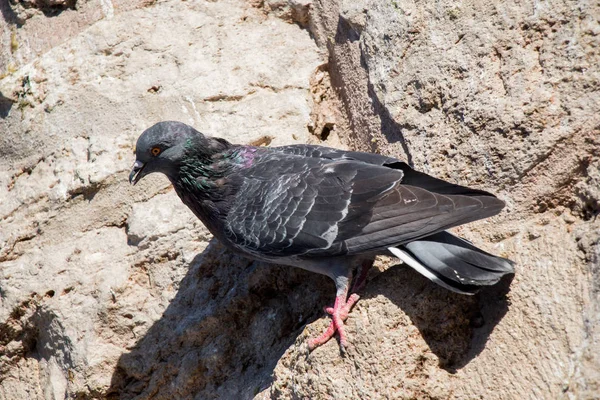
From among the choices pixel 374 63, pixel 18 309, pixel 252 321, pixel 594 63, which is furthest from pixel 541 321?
pixel 18 309

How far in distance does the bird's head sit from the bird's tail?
1848 mm

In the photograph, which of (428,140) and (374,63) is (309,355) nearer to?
(428,140)

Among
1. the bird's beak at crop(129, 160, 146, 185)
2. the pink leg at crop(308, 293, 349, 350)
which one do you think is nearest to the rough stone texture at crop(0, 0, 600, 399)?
the pink leg at crop(308, 293, 349, 350)

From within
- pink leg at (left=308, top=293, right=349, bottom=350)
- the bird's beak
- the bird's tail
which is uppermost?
the bird's beak

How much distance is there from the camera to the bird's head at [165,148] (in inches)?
225

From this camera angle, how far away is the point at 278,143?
21.4ft

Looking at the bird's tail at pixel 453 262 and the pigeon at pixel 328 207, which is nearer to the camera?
the bird's tail at pixel 453 262

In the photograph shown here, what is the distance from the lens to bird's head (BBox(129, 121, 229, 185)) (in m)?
5.72

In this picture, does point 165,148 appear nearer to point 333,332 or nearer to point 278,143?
point 278,143

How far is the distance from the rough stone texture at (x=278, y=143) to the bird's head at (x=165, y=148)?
64cm

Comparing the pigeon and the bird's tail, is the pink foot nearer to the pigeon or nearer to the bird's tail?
the pigeon

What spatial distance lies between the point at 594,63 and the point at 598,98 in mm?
258

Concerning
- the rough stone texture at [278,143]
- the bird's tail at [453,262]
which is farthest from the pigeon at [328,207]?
the rough stone texture at [278,143]

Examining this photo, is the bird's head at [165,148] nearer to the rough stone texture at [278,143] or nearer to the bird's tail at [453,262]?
the rough stone texture at [278,143]
